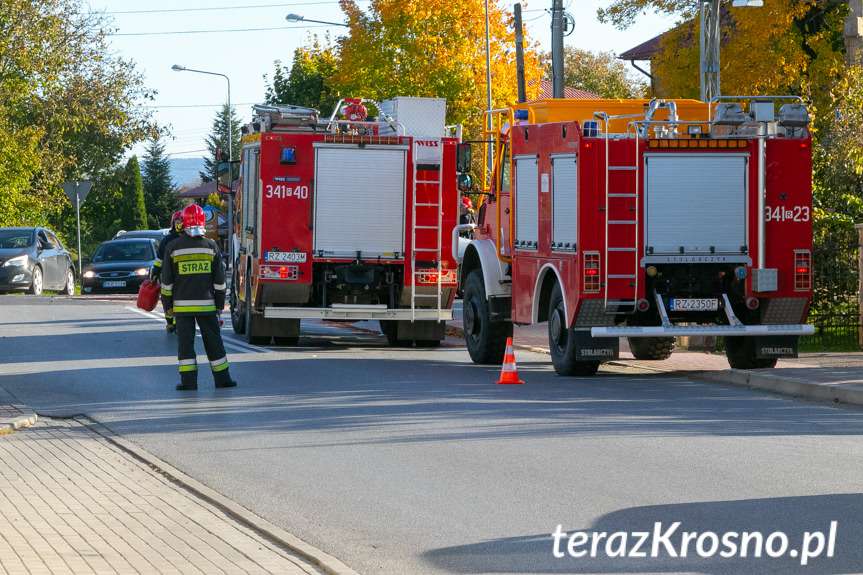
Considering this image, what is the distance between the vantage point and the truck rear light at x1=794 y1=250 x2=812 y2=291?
14.9 metres

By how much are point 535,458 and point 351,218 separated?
371 inches

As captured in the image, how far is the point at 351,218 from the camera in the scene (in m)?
18.5

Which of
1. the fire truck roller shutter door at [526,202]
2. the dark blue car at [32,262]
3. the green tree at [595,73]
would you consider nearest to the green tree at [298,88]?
the green tree at [595,73]

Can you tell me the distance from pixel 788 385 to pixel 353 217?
275 inches

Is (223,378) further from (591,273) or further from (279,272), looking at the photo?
(279,272)

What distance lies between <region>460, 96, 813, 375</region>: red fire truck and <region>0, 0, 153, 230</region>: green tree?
31.3 meters

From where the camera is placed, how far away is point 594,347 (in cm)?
1459

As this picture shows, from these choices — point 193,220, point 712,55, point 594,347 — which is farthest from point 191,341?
point 712,55

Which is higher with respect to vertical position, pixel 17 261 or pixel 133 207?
pixel 133 207

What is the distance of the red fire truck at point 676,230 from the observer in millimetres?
14445

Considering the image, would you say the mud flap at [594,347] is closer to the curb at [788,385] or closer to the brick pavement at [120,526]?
the curb at [788,385]

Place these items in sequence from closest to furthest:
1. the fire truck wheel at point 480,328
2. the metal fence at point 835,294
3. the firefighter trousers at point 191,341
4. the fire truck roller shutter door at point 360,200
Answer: the firefighter trousers at point 191,341 < the fire truck wheel at point 480,328 < the fire truck roller shutter door at point 360,200 < the metal fence at point 835,294

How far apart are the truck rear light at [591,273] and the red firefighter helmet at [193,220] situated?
13.0 feet

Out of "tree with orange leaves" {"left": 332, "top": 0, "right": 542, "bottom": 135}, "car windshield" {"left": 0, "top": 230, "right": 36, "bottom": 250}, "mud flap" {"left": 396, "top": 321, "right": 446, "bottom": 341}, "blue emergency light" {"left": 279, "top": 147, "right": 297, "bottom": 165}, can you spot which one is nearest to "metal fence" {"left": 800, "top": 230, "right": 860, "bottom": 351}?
"mud flap" {"left": 396, "top": 321, "right": 446, "bottom": 341}
